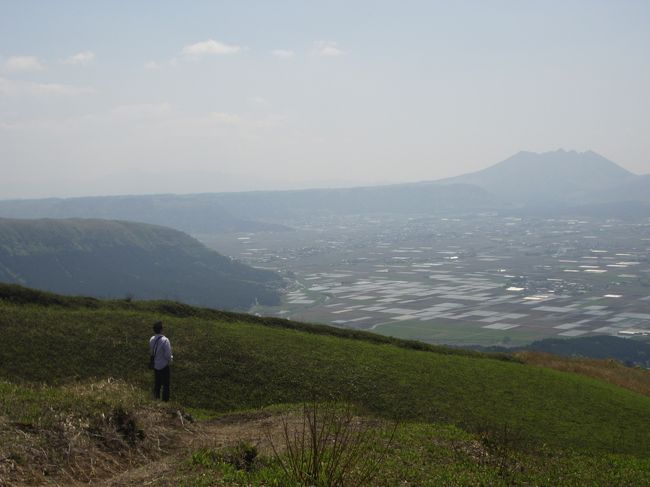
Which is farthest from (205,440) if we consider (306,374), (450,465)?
(306,374)

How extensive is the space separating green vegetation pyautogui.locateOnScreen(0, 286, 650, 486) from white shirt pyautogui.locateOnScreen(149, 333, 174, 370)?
58.0 inches

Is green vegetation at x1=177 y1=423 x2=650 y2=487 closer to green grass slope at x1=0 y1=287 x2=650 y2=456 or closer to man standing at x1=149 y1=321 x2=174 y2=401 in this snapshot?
green grass slope at x1=0 y1=287 x2=650 y2=456

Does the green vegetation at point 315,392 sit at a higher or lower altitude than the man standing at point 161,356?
lower

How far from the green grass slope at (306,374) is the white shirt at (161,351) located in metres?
4.14

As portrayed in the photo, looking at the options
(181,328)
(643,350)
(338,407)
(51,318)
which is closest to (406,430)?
(338,407)

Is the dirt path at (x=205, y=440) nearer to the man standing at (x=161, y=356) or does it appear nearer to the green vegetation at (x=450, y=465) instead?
the green vegetation at (x=450, y=465)

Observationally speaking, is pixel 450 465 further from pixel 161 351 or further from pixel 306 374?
pixel 306 374

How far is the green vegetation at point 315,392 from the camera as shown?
743 inches

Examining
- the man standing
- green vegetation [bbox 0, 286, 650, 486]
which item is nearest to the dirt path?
green vegetation [bbox 0, 286, 650, 486]

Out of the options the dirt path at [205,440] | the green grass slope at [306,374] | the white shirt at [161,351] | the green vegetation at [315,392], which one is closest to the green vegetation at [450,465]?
the green vegetation at [315,392]

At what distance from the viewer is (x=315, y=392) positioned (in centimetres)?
2270

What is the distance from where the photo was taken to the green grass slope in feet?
89.4

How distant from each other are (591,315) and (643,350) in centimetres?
3952

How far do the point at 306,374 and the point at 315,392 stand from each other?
28.3 feet
